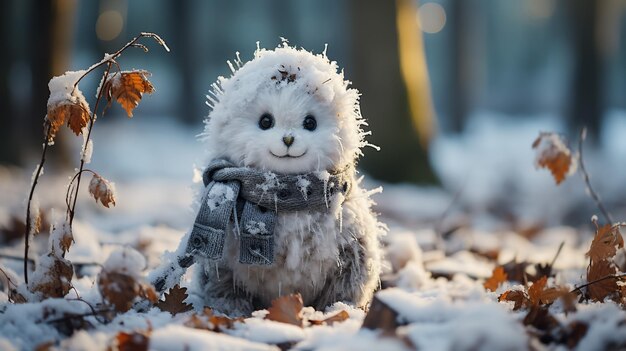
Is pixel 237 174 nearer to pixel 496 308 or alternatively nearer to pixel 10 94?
pixel 496 308

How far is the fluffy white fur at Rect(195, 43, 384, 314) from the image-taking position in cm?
230

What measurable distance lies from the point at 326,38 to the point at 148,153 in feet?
57.2

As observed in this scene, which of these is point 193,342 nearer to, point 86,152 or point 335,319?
point 335,319

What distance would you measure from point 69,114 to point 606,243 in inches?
76.8

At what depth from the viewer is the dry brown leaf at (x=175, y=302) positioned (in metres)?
2.22

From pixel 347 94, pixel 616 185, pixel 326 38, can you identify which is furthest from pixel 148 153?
pixel 326 38

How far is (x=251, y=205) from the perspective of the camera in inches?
90.4

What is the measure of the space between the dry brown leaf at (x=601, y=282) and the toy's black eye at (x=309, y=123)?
1168 mm

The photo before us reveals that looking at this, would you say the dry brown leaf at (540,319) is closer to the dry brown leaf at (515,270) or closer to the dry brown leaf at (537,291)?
the dry brown leaf at (537,291)

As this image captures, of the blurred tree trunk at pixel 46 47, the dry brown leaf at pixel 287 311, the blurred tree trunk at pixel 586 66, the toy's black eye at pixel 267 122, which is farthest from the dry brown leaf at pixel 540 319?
the blurred tree trunk at pixel 586 66

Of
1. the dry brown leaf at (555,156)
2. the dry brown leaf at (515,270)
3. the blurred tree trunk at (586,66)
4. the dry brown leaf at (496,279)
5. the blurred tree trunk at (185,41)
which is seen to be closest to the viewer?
the dry brown leaf at (555,156)

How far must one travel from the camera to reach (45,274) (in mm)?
2061

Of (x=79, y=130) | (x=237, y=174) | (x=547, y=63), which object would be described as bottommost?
(x=79, y=130)

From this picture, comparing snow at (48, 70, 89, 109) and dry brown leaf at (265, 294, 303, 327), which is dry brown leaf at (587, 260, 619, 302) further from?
snow at (48, 70, 89, 109)
